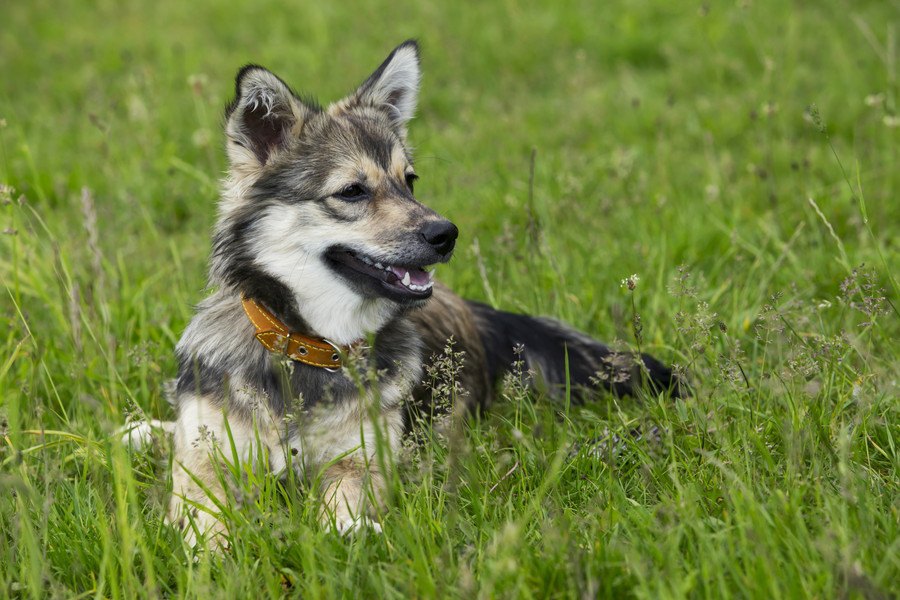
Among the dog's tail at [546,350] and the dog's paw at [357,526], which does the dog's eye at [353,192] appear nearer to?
the dog's tail at [546,350]

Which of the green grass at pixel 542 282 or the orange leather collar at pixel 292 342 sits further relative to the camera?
the orange leather collar at pixel 292 342

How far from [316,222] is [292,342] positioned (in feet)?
1.52

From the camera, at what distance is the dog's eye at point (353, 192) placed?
3.37 meters

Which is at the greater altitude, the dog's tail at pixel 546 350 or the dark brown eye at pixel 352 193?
the dark brown eye at pixel 352 193

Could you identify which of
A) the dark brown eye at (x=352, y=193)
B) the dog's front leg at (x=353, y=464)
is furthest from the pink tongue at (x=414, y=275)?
the dog's front leg at (x=353, y=464)

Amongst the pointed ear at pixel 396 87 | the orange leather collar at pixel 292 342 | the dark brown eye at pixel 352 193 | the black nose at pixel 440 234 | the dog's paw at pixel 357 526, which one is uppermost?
the pointed ear at pixel 396 87

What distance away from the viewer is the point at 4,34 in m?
9.68

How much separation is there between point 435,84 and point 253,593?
613cm

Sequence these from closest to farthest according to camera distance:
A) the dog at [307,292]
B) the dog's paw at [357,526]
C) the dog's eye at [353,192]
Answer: the dog's paw at [357,526]
the dog at [307,292]
the dog's eye at [353,192]

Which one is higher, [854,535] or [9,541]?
[854,535]

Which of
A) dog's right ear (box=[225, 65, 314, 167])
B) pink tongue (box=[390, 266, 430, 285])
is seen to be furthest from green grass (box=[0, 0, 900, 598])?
dog's right ear (box=[225, 65, 314, 167])

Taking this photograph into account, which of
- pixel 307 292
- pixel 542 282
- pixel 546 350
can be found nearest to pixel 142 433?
pixel 307 292

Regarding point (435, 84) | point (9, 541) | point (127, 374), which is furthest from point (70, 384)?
point (435, 84)

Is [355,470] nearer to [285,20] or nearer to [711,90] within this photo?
[711,90]
